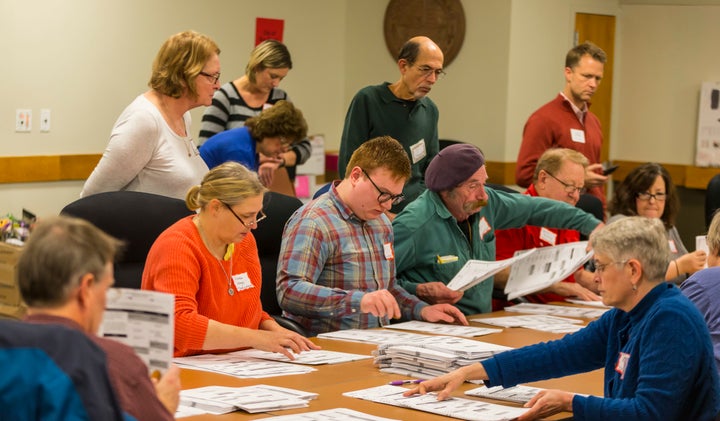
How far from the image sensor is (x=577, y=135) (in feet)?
19.2

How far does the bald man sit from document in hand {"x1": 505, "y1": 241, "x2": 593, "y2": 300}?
0.89 m

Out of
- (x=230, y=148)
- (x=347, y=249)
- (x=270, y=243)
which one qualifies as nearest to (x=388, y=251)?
(x=347, y=249)

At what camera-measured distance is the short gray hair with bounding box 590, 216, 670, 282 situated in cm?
263

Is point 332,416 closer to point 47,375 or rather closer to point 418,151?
point 47,375

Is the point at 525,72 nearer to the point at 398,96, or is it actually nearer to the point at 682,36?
the point at 682,36

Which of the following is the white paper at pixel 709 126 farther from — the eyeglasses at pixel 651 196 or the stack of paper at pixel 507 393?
the stack of paper at pixel 507 393

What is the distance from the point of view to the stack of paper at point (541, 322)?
3.87 meters

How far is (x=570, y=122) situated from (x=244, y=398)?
3.73 meters

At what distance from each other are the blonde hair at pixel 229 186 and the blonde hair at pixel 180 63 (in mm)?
793

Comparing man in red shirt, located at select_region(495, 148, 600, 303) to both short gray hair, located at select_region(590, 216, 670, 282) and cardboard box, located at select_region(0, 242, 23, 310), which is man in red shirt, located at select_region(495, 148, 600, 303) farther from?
cardboard box, located at select_region(0, 242, 23, 310)

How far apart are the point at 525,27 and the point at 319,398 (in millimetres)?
5607

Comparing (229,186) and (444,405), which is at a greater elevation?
(229,186)

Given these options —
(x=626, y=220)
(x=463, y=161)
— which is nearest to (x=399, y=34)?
(x=463, y=161)

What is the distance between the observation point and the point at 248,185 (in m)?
3.22
